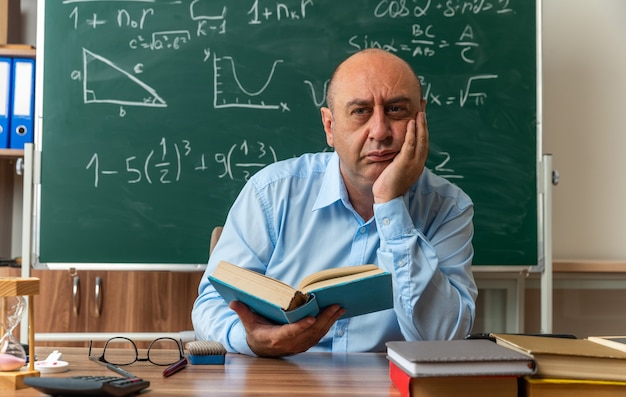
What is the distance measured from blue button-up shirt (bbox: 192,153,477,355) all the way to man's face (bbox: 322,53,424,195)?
80mm

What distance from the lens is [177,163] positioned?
288 centimetres

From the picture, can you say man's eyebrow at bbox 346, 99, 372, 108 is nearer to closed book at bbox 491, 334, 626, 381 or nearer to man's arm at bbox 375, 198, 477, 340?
man's arm at bbox 375, 198, 477, 340

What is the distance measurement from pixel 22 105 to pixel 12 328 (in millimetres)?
2065

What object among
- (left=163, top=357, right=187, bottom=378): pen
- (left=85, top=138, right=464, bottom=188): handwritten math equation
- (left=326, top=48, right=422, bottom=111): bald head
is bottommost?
(left=163, top=357, right=187, bottom=378): pen

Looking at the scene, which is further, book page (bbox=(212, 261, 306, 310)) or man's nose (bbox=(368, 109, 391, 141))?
man's nose (bbox=(368, 109, 391, 141))

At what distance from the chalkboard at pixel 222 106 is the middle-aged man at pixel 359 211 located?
2.93ft

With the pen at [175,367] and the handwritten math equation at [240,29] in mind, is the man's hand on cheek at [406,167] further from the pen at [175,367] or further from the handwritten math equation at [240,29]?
the handwritten math equation at [240,29]

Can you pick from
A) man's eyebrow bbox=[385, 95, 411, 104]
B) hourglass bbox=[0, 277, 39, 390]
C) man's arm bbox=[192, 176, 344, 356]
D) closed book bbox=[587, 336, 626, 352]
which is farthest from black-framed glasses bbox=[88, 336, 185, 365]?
man's eyebrow bbox=[385, 95, 411, 104]

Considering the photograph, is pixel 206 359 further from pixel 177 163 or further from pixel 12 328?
pixel 177 163

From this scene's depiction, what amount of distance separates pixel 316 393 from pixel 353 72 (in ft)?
3.66

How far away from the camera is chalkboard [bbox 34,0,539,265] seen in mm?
2844

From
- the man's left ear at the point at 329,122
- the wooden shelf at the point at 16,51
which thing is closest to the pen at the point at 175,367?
the man's left ear at the point at 329,122

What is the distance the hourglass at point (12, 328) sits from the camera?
1024 mm

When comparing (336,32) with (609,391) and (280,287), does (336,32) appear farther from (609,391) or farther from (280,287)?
(609,391)
